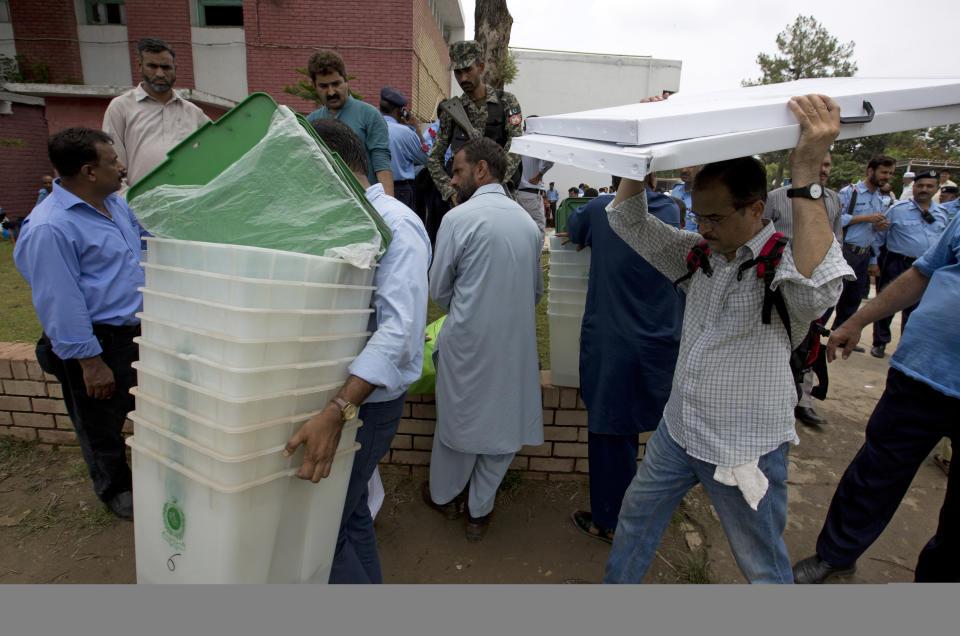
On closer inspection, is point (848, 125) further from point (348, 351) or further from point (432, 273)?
point (432, 273)

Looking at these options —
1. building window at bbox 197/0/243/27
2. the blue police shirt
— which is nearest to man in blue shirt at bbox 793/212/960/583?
the blue police shirt

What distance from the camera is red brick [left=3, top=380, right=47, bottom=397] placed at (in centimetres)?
336

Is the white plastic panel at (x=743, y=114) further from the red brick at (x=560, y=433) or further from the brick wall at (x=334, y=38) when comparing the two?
the brick wall at (x=334, y=38)

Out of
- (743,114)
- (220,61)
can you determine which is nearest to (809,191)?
(743,114)

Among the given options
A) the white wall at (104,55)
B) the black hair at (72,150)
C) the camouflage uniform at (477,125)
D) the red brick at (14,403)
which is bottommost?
the red brick at (14,403)

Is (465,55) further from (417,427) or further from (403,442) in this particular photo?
(403,442)

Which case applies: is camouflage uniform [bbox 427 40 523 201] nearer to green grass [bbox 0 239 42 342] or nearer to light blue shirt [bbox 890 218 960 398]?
light blue shirt [bbox 890 218 960 398]

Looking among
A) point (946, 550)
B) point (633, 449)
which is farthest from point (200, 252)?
point (946, 550)

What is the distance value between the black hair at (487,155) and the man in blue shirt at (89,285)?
1770 mm

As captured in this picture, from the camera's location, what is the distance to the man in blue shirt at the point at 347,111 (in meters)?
3.61

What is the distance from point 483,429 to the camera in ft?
8.73

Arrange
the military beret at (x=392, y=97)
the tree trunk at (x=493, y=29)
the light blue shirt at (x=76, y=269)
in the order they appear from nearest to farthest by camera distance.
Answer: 1. the light blue shirt at (x=76, y=269)
2. the military beret at (x=392, y=97)
3. the tree trunk at (x=493, y=29)

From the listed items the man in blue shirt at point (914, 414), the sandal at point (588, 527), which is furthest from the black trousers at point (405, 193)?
the man in blue shirt at point (914, 414)

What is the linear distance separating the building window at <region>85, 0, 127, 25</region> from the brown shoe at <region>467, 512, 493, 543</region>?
16.1m
